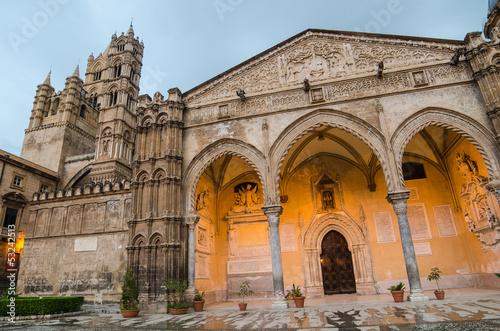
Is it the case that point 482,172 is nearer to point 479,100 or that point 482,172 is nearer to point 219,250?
point 479,100

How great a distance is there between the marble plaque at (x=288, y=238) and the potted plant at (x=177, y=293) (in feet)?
18.3

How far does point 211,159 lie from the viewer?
1358 centimetres

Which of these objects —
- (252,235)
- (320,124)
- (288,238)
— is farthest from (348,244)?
(320,124)

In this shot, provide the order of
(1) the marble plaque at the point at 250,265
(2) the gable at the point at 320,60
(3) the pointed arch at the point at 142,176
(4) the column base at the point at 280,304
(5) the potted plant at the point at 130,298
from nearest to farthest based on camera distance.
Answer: (5) the potted plant at the point at 130,298 → (4) the column base at the point at 280,304 → (2) the gable at the point at 320,60 → (3) the pointed arch at the point at 142,176 → (1) the marble plaque at the point at 250,265

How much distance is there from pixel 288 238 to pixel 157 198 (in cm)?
673

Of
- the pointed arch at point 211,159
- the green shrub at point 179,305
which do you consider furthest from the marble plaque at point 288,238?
the green shrub at point 179,305

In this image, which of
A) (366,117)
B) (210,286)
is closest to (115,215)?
(210,286)

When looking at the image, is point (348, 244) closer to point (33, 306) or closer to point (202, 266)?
point (202, 266)

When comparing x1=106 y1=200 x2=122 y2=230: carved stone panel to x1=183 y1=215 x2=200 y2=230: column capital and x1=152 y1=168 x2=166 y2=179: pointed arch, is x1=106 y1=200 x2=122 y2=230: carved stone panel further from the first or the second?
x1=183 y1=215 x2=200 y2=230: column capital

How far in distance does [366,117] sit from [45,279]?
1623cm

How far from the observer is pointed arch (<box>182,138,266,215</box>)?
42.3ft

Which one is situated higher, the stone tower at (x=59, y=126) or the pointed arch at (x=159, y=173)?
the stone tower at (x=59, y=126)

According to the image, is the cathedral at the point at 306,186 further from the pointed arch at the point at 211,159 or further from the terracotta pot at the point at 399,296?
the terracotta pot at the point at 399,296

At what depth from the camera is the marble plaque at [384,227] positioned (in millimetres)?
14750
